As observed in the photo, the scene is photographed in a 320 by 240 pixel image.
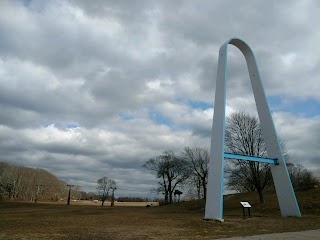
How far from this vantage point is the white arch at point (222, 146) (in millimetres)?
15227

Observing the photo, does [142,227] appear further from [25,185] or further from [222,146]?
[25,185]

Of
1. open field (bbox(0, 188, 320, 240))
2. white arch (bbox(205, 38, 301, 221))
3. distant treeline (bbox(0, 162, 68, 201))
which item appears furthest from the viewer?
distant treeline (bbox(0, 162, 68, 201))

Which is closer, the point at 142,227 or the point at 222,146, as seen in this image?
the point at 142,227

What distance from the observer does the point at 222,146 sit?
15648 millimetres

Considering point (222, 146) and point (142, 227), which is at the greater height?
point (222, 146)

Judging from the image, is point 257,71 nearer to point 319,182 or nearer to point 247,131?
point 247,131

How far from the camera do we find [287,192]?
18281mm

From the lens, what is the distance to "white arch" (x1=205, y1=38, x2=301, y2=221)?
15.2 meters

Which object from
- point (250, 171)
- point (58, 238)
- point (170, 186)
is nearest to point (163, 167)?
point (170, 186)

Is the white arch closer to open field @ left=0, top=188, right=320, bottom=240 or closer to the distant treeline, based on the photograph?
open field @ left=0, top=188, right=320, bottom=240

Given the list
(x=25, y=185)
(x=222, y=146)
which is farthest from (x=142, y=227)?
(x=25, y=185)

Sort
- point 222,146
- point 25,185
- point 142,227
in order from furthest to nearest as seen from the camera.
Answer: point 25,185 < point 222,146 < point 142,227

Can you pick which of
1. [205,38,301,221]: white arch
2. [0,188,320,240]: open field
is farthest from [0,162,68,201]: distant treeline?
[205,38,301,221]: white arch

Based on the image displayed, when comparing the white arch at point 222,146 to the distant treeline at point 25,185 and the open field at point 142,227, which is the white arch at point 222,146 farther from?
the distant treeline at point 25,185
